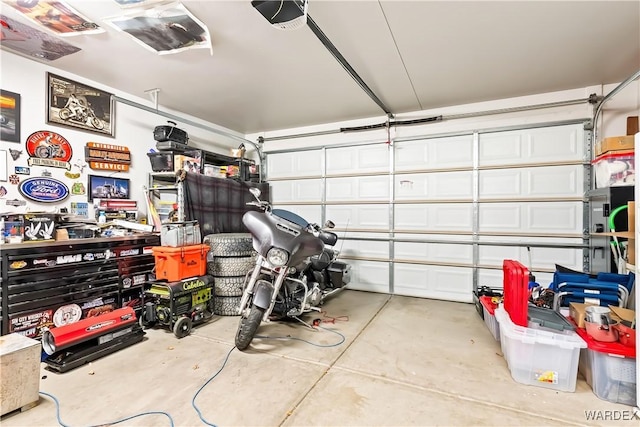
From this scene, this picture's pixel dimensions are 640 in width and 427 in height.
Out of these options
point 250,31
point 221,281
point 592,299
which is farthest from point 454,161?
point 221,281

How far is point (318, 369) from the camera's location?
2209 mm

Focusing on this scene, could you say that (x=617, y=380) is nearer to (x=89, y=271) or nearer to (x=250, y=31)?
(x=250, y=31)

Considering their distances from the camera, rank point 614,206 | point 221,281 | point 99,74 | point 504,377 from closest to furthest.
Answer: point 504,377 → point 614,206 → point 99,74 → point 221,281

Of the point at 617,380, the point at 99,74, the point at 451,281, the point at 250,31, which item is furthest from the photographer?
the point at 451,281

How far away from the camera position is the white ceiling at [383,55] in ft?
7.16

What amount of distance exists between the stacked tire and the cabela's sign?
147cm

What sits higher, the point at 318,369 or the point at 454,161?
the point at 454,161

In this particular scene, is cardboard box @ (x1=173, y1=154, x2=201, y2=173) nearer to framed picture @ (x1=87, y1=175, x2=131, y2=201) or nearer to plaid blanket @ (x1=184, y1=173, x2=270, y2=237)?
plaid blanket @ (x1=184, y1=173, x2=270, y2=237)

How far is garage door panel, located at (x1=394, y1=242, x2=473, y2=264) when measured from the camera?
4.09m

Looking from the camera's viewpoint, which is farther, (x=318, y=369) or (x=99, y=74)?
(x=99, y=74)

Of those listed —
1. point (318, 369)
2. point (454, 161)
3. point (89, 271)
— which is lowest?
point (318, 369)

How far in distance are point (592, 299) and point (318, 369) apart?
7.84 feet

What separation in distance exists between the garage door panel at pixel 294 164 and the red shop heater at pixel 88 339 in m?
3.32

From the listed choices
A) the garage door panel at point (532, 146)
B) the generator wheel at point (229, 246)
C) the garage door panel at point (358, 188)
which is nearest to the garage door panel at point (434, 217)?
the garage door panel at point (358, 188)
